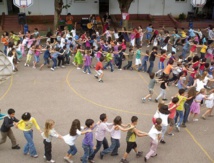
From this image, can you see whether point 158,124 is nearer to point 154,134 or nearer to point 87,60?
point 154,134

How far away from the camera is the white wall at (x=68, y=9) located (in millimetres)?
26375

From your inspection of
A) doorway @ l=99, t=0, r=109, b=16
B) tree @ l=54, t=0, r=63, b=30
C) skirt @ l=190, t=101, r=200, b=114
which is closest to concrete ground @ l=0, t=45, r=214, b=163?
skirt @ l=190, t=101, r=200, b=114

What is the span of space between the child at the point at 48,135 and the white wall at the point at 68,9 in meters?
20.8

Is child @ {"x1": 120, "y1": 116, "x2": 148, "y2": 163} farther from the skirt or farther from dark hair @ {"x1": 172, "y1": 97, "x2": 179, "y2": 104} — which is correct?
the skirt

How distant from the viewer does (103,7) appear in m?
27.9

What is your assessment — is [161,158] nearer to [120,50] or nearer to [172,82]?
[172,82]

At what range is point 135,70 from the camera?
1522cm

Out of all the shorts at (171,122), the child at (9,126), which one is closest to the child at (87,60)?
the shorts at (171,122)

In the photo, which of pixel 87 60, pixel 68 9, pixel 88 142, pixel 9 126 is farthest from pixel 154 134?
pixel 68 9

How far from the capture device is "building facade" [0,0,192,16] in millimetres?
26406

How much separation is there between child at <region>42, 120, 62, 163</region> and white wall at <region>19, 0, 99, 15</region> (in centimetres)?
2082

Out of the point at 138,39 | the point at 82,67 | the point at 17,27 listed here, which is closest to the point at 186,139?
the point at 82,67

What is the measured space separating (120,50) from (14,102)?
6.17m

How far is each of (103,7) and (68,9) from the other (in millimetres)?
3469
